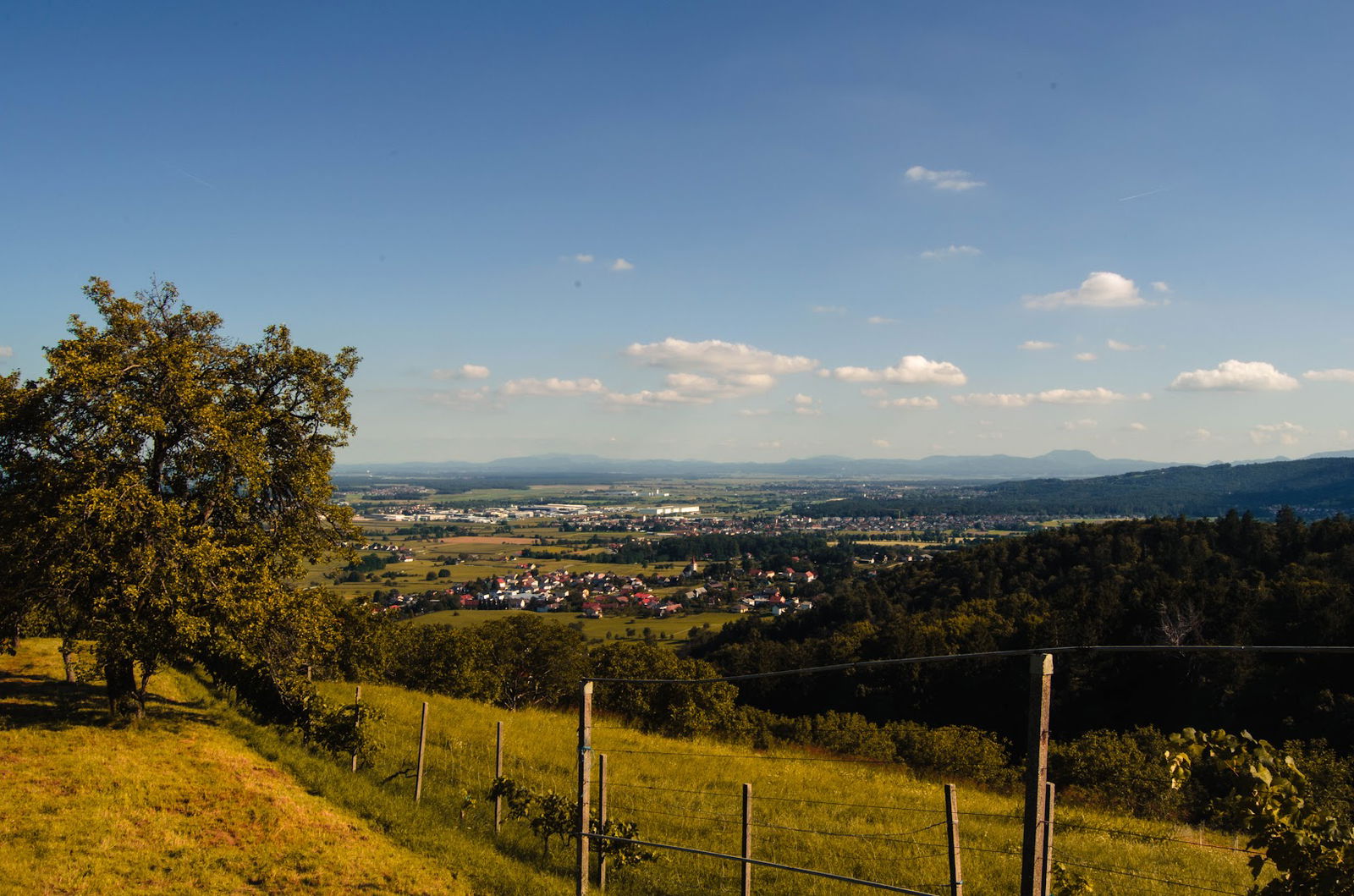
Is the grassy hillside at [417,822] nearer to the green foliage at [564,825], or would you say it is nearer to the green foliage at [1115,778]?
the green foliage at [564,825]

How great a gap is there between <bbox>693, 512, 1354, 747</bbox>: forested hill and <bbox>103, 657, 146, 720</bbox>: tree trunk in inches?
1620

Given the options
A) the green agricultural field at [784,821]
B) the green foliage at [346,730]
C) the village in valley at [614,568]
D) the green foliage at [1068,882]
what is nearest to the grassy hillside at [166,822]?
the green foliage at [346,730]

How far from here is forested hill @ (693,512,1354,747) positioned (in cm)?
4134

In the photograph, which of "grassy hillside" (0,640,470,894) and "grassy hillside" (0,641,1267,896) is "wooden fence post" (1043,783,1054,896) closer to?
"grassy hillside" (0,641,1267,896)

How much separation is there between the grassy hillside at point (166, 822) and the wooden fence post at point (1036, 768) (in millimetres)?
7477

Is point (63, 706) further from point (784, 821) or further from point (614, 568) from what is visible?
point (614, 568)

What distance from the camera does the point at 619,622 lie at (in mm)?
87000

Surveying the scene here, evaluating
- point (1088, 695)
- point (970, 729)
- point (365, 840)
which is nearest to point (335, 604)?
point (365, 840)

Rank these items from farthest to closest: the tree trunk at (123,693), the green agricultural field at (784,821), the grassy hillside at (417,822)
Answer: the tree trunk at (123,693), the green agricultural field at (784,821), the grassy hillside at (417,822)

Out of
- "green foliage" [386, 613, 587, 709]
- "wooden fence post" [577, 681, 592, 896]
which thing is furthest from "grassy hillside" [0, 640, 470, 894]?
"green foliage" [386, 613, 587, 709]

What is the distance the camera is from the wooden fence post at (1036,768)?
14.7 ft

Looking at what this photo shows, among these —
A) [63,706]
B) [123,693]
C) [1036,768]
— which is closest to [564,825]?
[1036,768]

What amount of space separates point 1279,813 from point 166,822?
43.4 ft

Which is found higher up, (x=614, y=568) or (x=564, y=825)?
(x=564, y=825)
